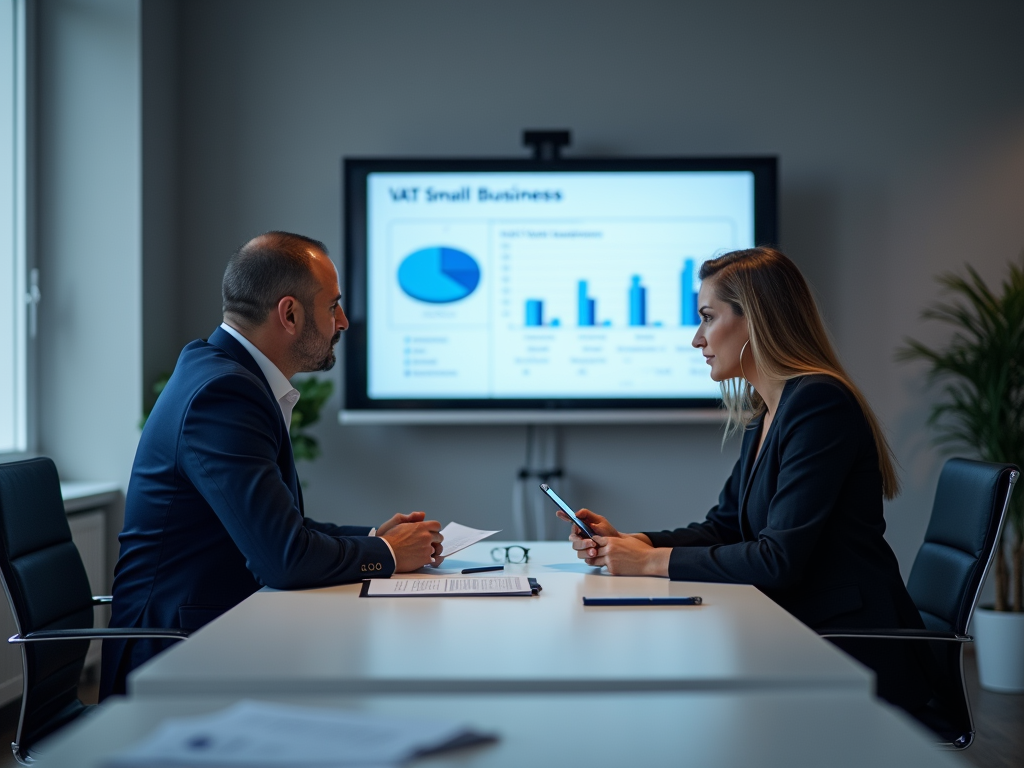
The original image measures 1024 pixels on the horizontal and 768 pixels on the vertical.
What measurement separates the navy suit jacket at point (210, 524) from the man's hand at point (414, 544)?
40 mm

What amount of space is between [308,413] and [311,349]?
162 centimetres

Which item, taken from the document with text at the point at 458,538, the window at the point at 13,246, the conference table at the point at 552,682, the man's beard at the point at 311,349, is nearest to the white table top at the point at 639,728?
the conference table at the point at 552,682

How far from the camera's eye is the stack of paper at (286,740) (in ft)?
2.71

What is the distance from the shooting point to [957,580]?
201 cm

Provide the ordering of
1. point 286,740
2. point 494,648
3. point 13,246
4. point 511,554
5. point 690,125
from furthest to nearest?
→ point 690,125, point 13,246, point 511,554, point 494,648, point 286,740

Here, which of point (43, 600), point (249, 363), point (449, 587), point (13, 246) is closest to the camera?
point (449, 587)

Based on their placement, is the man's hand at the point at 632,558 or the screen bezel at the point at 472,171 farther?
the screen bezel at the point at 472,171

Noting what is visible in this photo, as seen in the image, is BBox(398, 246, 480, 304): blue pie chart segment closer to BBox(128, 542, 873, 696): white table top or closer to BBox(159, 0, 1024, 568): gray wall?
BBox(159, 0, 1024, 568): gray wall

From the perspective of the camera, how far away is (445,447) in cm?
430

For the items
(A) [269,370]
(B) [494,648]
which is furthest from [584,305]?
(B) [494,648]

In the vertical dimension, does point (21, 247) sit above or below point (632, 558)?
above

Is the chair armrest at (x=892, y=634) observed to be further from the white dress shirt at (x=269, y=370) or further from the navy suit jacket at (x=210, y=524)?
the white dress shirt at (x=269, y=370)

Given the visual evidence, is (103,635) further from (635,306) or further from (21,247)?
(635,306)

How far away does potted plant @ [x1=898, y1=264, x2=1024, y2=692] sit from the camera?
370cm
